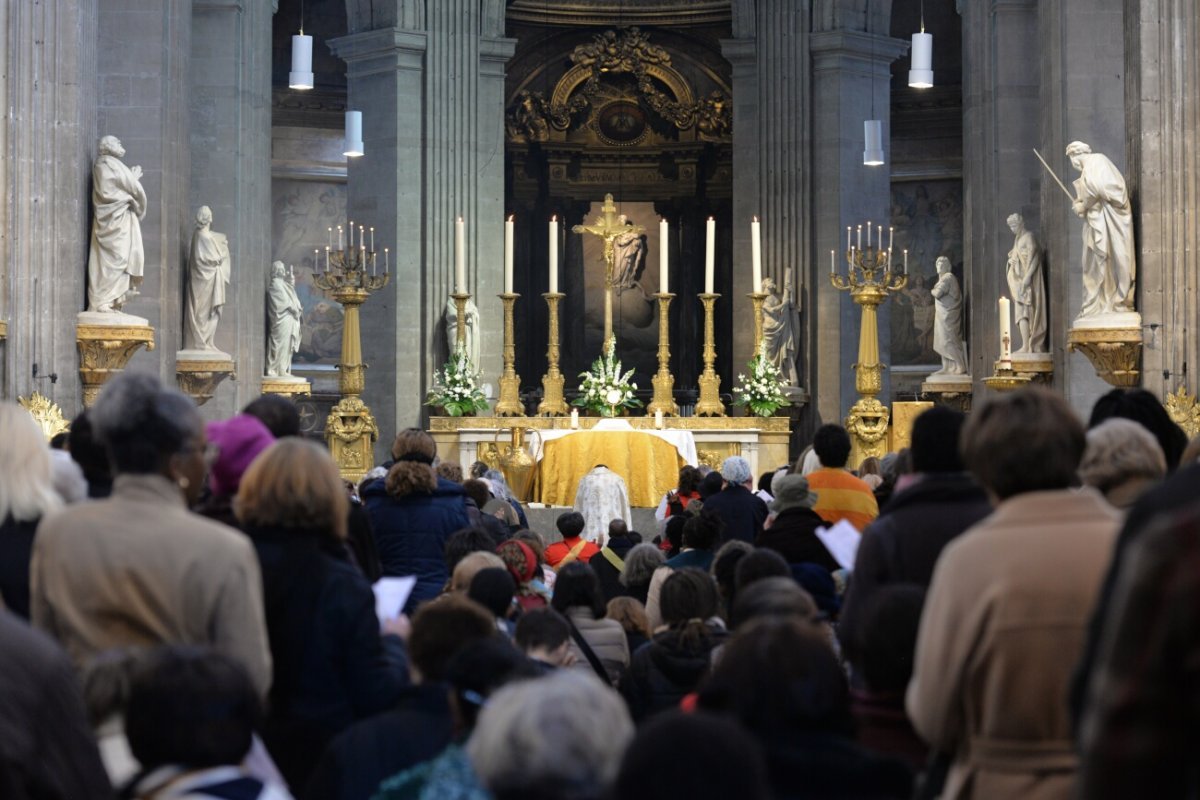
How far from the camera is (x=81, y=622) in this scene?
4125 millimetres

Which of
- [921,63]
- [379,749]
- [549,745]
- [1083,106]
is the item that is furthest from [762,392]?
[549,745]

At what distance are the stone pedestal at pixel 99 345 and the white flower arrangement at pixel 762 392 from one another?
370 inches

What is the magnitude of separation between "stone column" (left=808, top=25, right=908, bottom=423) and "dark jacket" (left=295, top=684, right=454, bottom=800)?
863 inches

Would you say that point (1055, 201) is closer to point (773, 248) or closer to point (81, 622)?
point (773, 248)

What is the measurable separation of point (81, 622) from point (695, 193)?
2719 centimetres

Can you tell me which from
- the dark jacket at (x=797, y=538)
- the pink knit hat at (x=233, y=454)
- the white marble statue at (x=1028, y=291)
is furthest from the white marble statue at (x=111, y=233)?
the pink knit hat at (x=233, y=454)

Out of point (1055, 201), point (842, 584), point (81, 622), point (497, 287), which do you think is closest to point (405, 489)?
point (842, 584)

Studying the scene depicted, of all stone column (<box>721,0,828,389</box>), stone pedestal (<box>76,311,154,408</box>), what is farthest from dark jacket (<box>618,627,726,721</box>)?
stone column (<box>721,0,828,389</box>)

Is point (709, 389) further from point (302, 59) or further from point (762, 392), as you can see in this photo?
point (302, 59)

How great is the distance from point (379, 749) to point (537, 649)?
1.70 metres

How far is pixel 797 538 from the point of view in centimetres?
770

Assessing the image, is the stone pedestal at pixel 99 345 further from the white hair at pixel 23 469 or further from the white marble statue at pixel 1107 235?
the white hair at pixel 23 469

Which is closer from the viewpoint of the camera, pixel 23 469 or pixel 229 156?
pixel 23 469

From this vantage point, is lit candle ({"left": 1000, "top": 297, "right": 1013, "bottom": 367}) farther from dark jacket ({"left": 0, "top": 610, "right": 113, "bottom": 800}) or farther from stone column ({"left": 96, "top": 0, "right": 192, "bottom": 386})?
dark jacket ({"left": 0, "top": 610, "right": 113, "bottom": 800})
